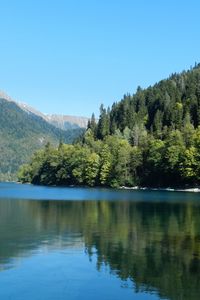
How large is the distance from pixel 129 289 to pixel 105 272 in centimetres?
422

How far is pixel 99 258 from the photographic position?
117 feet

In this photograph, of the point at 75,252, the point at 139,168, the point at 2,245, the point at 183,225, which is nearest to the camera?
the point at 75,252

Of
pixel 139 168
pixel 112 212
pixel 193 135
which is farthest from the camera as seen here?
pixel 139 168

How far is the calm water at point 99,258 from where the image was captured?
27047 mm

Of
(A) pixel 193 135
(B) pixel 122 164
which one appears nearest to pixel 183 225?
(A) pixel 193 135

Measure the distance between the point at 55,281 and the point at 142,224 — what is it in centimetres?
2883

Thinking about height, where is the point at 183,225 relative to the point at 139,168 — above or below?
below

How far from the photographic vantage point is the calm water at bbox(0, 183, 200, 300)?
27047mm

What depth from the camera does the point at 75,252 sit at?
38.4 metres

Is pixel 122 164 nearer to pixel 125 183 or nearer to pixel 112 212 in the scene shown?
pixel 125 183

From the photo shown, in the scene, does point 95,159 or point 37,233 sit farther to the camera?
point 95,159

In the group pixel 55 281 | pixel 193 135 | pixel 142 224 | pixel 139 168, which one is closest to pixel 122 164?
pixel 139 168

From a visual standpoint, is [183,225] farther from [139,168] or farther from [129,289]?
[139,168]

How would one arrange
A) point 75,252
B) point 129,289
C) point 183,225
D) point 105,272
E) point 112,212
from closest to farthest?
point 129,289
point 105,272
point 75,252
point 183,225
point 112,212
